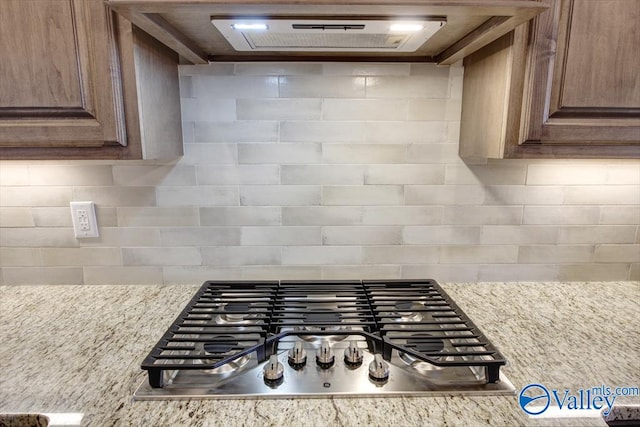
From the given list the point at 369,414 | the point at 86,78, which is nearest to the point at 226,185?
the point at 86,78

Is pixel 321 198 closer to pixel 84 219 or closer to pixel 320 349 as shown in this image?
pixel 320 349

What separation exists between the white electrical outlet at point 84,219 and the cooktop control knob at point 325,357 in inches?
36.6

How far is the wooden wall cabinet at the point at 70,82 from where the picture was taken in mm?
853

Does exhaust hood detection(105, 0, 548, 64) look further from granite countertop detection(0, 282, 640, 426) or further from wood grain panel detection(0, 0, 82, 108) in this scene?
granite countertop detection(0, 282, 640, 426)

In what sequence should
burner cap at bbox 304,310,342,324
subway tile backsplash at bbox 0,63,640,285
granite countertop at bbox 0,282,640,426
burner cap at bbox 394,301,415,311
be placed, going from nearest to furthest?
granite countertop at bbox 0,282,640,426 → burner cap at bbox 304,310,342,324 → burner cap at bbox 394,301,415,311 → subway tile backsplash at bbox 0,63,640,285

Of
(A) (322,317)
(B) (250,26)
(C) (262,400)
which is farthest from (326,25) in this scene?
(C) (262,400)

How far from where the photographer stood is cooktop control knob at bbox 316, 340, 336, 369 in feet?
2.79

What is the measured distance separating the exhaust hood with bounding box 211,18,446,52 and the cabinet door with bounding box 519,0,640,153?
0.92 ft

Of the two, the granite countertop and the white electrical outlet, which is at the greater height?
the white electrical outlet

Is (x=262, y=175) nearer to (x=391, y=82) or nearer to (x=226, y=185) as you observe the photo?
(x=226, y=185)

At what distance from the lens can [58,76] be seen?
34.5 inches

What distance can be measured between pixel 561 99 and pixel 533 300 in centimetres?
66

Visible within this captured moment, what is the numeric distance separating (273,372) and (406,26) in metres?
0.85

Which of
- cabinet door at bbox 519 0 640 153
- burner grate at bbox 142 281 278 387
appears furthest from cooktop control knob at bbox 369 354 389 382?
cabinet door at bbox 519 0 640 153
